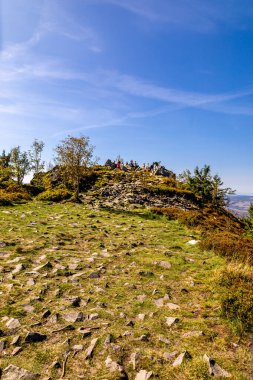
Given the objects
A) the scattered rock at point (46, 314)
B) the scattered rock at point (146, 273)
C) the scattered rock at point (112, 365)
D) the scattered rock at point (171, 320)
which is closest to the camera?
the scattered rock at point (112, 365)

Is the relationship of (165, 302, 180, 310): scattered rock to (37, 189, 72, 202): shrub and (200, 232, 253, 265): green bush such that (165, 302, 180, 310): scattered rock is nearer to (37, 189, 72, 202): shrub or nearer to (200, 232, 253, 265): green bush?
(200, 232, 253, 265): green bush

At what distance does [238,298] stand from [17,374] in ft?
18.8

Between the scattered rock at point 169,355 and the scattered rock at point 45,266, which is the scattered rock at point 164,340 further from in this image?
the scattered rock at point 45,266

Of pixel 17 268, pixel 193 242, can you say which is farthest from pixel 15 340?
pixel 193 242

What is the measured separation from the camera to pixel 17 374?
5.26 m

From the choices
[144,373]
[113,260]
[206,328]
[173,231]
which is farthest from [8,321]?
[173,231]

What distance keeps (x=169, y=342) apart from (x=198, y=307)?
2.18 meters

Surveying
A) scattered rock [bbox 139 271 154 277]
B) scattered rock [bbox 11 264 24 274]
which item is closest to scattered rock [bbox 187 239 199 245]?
scattered rock [bbox 139 271 154 277]

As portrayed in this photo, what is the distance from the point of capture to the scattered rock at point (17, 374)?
5.19m

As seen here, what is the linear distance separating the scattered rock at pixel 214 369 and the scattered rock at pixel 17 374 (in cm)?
330

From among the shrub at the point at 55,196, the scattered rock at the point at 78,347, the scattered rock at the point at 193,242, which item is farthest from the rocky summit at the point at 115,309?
the shrub at the point at 55,196

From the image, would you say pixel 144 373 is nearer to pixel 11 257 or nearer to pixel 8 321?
pixel 8 321

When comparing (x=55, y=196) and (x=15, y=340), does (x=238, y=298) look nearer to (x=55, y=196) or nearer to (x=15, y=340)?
(x=15, y=340)

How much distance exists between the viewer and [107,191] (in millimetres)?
37594
